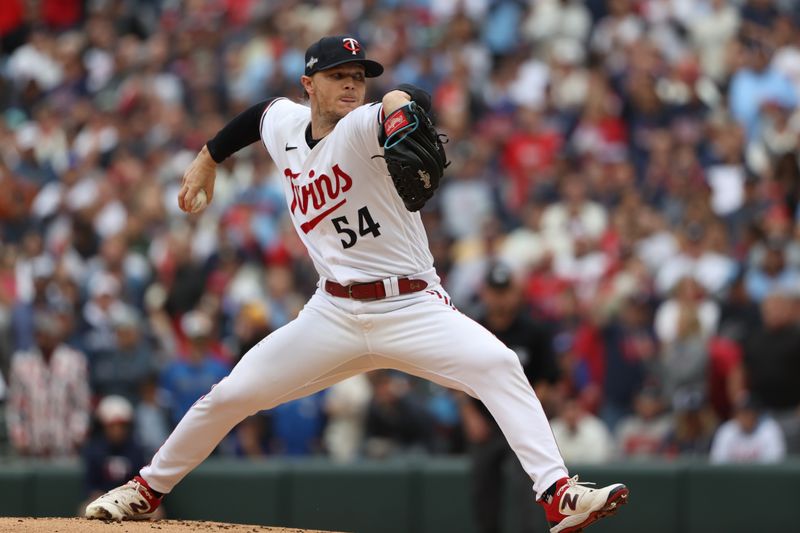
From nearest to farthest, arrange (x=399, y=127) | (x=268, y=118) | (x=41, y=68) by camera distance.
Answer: (x=399, y=127) < (x=268, y=118) < (x=41, y=68)

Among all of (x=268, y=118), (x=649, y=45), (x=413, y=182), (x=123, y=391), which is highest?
(x=649, y=45)

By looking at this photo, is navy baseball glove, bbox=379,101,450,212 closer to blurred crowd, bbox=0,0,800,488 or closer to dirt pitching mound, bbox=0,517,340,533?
dirt pitching mound, bbox=0,517,340,533

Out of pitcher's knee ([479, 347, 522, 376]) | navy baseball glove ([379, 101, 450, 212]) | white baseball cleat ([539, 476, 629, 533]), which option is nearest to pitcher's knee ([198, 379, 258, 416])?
pitcher's knee ([479, 347, 522, 376])

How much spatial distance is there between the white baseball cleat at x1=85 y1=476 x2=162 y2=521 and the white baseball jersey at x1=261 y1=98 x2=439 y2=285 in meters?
1.28

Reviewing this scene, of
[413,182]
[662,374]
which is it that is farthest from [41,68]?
[413,182]

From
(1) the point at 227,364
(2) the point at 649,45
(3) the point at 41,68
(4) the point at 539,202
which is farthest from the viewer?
(3) the point at 41,68

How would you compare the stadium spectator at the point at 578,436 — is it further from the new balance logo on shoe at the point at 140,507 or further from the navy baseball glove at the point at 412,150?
the navy baseball glove at the point at 412,150

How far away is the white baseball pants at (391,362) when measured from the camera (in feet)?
19.0

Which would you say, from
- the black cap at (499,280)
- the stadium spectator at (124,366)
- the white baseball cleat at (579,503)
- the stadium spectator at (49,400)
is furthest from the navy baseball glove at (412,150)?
the stadium spectator at (49,400)

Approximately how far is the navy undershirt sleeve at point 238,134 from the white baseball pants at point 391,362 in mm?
824

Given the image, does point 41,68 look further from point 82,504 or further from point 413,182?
point 413,182

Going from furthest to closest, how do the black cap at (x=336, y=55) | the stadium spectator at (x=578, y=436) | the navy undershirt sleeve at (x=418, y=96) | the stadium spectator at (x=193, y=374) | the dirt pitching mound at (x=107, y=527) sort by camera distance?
the stadium spectator at (x=193, y=374), the stadium spectator at (x=578, y=436), the dirt pitching mound at (x=107, y=527), the black cap at (x=336, y=55), the navy undershirt sleeve at (x=418, y=96)

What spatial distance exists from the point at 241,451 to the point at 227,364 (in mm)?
691

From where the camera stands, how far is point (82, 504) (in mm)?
10820
